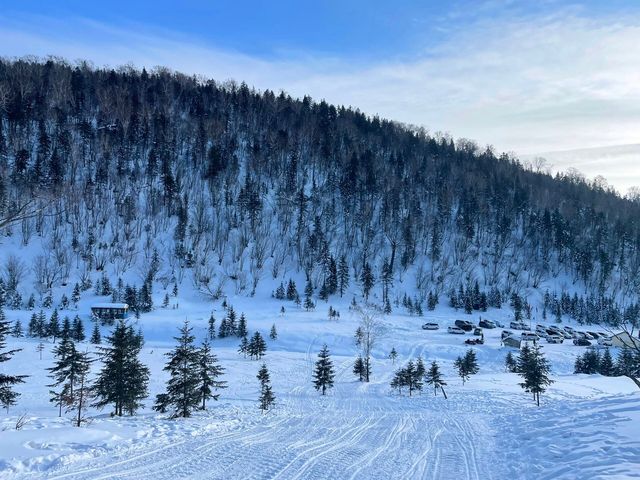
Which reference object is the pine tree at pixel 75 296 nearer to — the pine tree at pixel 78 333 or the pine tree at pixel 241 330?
Result: the pine tree at pixel 78 333

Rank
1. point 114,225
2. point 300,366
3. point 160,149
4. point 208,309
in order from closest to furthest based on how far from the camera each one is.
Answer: point 300,366, point 208,309, point 114,225, point 160,149

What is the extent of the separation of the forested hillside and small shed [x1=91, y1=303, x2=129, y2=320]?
3.76 meters

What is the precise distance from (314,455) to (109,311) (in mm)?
55025

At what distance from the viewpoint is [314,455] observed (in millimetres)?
11195

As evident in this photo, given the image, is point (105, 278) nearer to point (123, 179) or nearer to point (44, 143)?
point (123, 179)

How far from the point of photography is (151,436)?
40.3 feet

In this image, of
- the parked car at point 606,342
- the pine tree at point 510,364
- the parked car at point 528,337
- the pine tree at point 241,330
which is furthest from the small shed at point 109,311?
the parked car at point 606,342

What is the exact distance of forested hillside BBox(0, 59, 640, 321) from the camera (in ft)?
252

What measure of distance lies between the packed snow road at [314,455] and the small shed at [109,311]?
48104 millimetres

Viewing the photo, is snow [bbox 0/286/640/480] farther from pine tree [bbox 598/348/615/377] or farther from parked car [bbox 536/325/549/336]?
parked car [bbox 536/325/549/336]

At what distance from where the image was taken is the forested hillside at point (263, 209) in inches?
3027

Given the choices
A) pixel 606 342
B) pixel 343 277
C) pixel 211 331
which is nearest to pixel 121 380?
pixel 211 331

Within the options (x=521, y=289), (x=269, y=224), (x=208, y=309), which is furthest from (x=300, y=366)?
(x=521, y=289)

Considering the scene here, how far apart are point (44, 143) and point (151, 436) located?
325 ft
